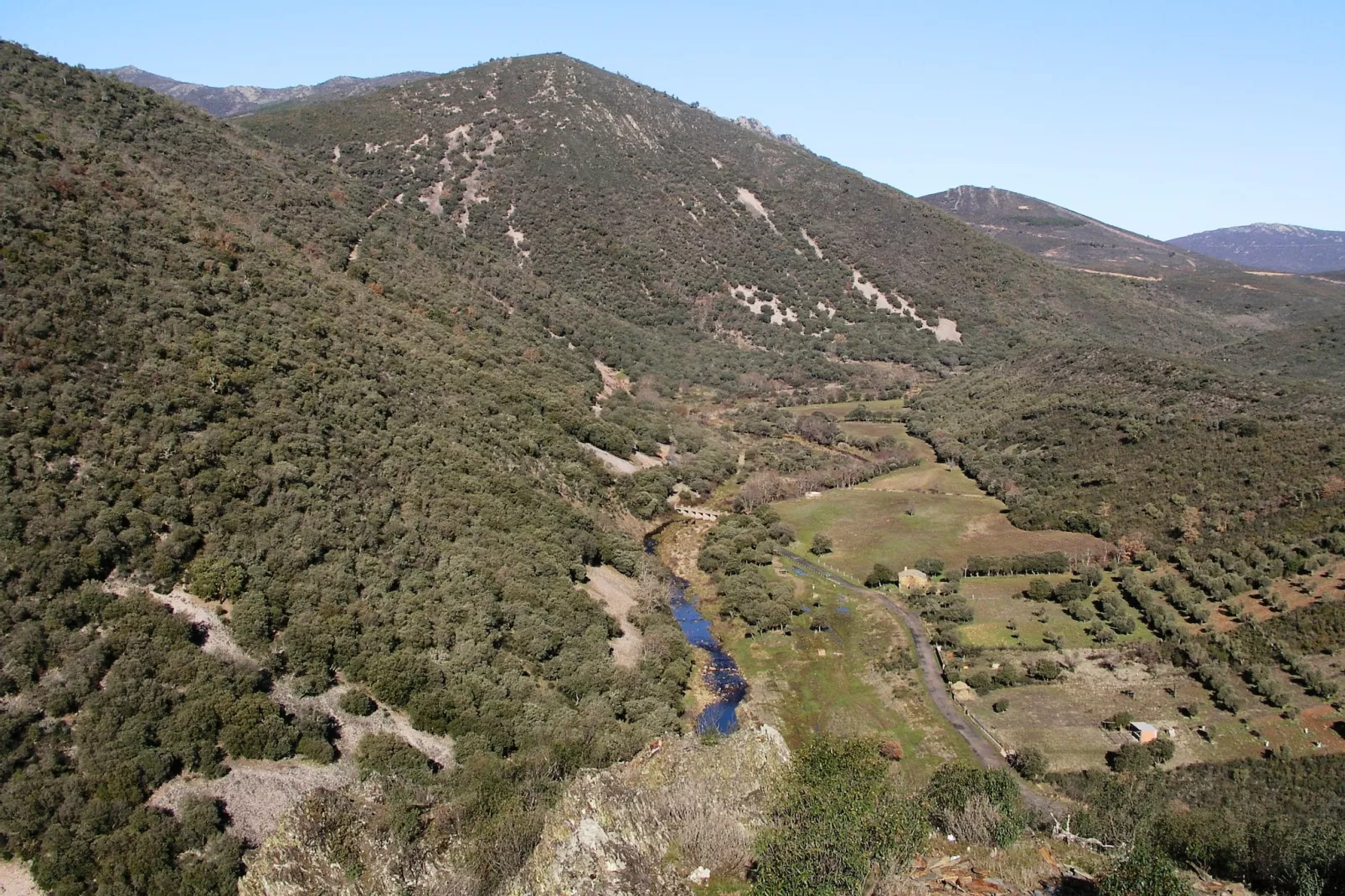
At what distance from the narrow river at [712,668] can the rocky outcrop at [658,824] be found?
1149 centimetres

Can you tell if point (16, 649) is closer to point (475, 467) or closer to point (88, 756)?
point (88, 756)

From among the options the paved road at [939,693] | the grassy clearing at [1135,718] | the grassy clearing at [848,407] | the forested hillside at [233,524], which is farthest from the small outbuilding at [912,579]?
the grassy clearing at [848,407]

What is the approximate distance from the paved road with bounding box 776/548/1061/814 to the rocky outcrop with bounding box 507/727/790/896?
1430 centimetres

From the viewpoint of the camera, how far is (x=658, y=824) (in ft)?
75.0

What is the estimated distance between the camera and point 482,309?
89.0 m

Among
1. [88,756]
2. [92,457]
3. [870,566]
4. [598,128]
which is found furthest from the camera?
[598,128]

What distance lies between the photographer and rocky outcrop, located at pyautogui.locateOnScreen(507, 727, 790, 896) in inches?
774

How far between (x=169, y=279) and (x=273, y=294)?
7.65 meters

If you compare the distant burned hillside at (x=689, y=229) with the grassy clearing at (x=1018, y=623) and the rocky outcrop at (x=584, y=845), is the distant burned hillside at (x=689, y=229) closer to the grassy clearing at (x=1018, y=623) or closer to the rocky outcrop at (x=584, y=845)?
the grassy clearing at (x=1018, y=623)

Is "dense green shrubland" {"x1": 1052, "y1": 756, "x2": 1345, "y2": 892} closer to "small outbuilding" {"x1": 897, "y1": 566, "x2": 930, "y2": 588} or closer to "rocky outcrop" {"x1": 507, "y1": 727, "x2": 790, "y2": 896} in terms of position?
"rocky outcrop" {"x1": 507, "y1": 727, "x2": 790, "y2": 896}

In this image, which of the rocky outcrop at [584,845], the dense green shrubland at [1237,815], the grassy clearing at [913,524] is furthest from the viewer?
the grassy clearing at [913,524]

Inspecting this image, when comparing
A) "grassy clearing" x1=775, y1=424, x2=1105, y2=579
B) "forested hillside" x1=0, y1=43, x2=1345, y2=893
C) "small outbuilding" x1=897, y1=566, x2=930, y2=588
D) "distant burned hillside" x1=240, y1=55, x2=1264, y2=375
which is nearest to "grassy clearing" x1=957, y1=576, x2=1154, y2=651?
"small outbuilding" x1=897, y1=566, x2=930, y2=588

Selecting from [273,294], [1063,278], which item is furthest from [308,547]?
[1063,278]

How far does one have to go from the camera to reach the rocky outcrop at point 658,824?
1967 centimetres
